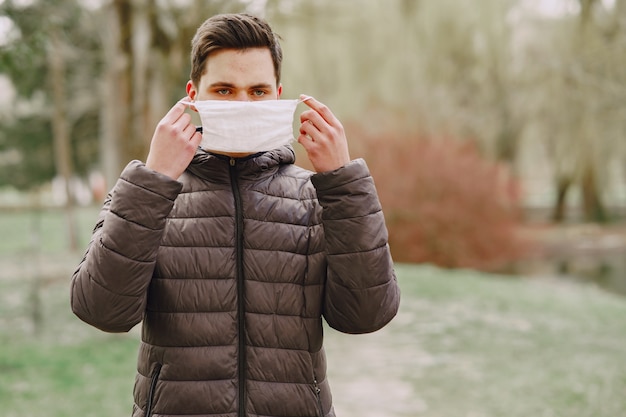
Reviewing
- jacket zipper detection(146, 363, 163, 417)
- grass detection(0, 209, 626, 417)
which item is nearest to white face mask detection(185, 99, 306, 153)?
jacket zipper detection(146, 363, 163, 417)

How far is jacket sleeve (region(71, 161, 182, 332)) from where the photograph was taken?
1.66 metres

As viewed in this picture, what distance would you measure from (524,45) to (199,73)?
17.8 metres

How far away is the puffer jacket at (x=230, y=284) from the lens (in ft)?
5.54

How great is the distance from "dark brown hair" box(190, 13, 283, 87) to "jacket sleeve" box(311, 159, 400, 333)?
40 centimetres

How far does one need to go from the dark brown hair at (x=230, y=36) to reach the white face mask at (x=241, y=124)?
147 millimetres

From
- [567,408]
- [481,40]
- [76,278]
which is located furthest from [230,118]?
[481,40]

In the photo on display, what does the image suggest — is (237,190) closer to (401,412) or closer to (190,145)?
(190,145)

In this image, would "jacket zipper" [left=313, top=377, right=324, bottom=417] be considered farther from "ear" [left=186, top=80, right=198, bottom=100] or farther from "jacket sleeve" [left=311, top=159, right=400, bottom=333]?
"ear" [left=186, top=80, right=198, bottom=100]

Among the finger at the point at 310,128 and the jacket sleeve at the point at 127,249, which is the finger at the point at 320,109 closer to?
the finger at the point at 310,128

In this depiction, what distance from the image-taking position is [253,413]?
1742 mm

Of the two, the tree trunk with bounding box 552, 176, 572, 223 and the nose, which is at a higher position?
the nose

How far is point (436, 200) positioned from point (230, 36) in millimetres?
13142

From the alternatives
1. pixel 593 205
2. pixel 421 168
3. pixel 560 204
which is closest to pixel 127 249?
pixel 421 168

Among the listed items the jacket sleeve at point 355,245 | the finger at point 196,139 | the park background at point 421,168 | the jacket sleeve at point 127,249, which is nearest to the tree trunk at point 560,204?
the park background at point 421,168
